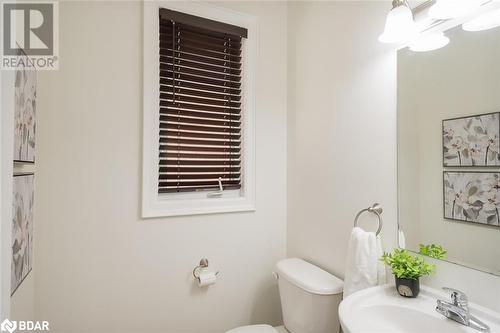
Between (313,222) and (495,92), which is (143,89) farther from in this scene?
(495,92)

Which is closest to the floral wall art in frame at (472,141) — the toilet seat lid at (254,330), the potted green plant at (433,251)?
the potted green plant at (433,251)

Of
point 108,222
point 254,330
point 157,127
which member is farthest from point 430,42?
point 108,222

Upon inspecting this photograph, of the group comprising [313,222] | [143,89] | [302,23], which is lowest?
[313,222]

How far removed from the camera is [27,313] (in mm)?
1174

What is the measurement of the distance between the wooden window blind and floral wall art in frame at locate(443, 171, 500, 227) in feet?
3.78

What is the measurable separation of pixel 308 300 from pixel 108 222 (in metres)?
1.10

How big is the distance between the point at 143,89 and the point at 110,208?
67cm

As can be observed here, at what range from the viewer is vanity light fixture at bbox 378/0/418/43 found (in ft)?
3.39

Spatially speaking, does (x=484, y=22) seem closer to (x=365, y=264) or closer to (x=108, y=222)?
(x=365, y=264)

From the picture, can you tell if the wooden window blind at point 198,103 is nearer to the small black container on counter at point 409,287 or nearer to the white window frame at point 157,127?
the white window frame at point 157,127

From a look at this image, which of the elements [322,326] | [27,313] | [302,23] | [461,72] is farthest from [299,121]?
[27,313]

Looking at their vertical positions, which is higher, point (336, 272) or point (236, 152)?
point (236, 152)

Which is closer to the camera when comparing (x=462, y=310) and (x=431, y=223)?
(x=462, y=310)

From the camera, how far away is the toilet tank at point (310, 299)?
1.30 m
